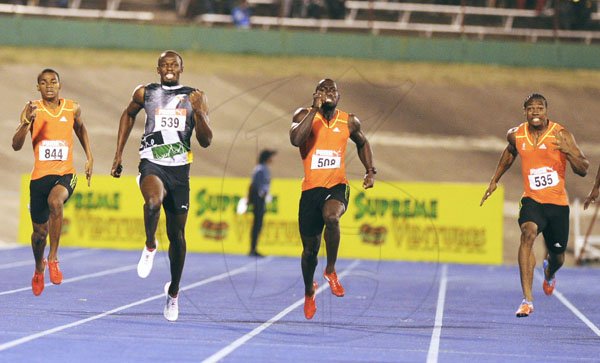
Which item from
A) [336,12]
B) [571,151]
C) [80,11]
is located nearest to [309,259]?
[571,151]

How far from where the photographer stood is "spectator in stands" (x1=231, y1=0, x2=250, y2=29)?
31.5m

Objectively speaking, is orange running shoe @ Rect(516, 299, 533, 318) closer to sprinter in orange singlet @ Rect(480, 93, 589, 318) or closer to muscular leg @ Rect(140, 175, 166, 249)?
sprinter in orange singlet @ Rect(480, 93, 589, 318)

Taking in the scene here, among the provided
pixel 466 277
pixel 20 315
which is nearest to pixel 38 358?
pixel 20 315

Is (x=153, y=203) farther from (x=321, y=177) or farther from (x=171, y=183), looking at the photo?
(x=321, y=177)

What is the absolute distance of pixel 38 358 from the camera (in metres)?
8.48

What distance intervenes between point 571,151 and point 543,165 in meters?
0.35

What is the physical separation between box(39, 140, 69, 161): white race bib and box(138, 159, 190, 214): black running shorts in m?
2.29

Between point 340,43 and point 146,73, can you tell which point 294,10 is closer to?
point 340,43

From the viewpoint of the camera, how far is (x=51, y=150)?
515 inches

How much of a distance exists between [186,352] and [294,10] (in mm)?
23370

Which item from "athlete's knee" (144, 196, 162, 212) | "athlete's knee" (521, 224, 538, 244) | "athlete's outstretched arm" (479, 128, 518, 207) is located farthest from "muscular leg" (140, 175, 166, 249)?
"athlete's knee" (521, 224, 538, 244)

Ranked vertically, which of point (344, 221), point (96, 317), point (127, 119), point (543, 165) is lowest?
point (96, 317)

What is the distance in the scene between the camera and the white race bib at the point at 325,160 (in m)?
11.9

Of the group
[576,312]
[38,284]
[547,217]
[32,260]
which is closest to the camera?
[547,217]
